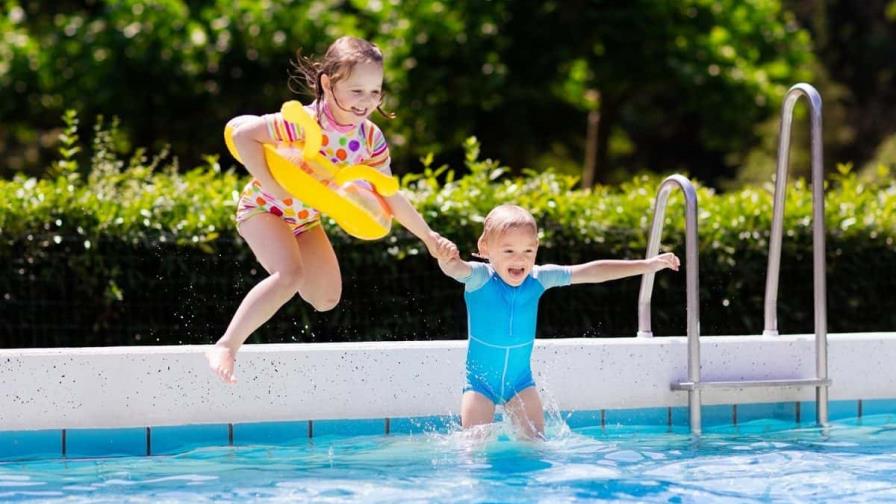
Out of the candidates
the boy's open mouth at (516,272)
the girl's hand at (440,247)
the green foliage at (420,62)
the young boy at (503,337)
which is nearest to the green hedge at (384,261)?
the young boy at (503,337)

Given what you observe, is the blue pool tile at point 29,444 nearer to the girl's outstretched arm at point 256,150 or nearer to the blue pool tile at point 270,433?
the blue pool tile at point 270,433

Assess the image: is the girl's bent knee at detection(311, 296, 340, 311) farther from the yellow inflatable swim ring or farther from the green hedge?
the green hedge

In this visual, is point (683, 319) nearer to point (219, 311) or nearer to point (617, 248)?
point (617, 248)

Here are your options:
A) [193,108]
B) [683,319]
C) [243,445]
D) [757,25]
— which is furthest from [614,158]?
[243,445]

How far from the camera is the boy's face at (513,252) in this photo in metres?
5.00

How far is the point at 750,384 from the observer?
19.3 ft

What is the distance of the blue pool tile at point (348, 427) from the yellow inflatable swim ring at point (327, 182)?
117cm

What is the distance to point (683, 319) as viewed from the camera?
7.46 meters

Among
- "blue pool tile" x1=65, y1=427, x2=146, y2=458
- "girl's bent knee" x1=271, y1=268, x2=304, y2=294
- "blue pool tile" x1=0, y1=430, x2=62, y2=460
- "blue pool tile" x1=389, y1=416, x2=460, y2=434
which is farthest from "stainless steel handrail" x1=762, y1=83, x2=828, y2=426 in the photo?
"blue pool tile" x1=0, y1=430, x2=62, y2=460

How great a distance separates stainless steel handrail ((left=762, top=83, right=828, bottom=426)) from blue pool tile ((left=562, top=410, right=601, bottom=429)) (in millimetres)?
990

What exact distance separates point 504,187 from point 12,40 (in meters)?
9.15

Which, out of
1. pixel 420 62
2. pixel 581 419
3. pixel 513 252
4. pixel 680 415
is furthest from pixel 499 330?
pixel 420 62

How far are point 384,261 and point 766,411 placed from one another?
223 cm

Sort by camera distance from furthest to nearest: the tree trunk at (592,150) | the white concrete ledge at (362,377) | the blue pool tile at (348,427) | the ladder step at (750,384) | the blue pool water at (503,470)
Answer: the tree trunk at (592,150) < the ladder step at (750,384) < the blue pool tile at (348,427) < the white concrete ledge at (362,377) < the blue pool water at (503,470)
